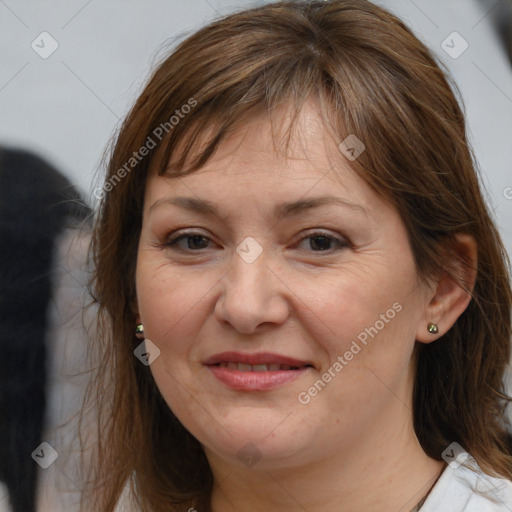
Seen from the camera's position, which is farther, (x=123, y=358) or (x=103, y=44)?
(x=103, y=44)

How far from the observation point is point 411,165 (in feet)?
6.25

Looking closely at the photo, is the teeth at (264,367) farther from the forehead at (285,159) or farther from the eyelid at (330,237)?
the forehead at (285,159)

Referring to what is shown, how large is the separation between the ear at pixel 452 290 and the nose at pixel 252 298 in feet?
1.35

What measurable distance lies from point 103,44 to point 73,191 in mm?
468

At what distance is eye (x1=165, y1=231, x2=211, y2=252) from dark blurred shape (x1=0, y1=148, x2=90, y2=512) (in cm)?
95

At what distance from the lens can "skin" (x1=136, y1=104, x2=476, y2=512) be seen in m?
1.80

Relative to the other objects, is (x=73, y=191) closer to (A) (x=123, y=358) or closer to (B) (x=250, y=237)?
(A) (x=123, y=358)

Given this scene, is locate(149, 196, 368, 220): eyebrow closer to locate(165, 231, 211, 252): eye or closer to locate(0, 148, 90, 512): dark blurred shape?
locate(165, 231, 211, 252): eye

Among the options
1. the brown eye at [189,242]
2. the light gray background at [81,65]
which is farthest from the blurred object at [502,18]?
the brown eye at [189,242]

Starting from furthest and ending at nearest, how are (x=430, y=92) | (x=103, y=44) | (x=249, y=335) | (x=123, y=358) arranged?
(x=103, y=44) < (x=123, y=358) < (x=430, y=92) < (x=249, y=335)

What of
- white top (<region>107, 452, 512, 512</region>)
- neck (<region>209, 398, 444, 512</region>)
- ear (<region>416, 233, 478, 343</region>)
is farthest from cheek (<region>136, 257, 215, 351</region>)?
white top (<region>107, 452, 512, 512</region>)

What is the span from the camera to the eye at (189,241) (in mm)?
1930

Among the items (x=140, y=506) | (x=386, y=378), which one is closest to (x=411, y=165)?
(x=386, y=378)

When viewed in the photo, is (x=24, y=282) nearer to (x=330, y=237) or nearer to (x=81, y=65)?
(x=81, y=65)
